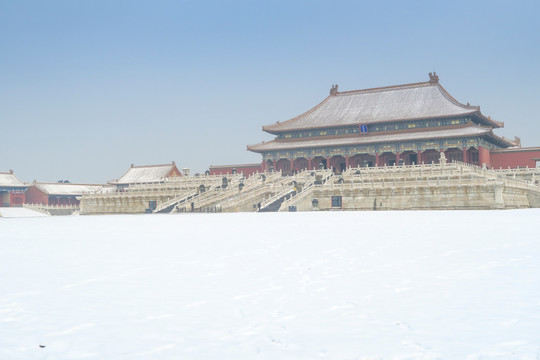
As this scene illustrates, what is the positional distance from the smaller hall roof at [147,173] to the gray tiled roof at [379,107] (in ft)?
72.5

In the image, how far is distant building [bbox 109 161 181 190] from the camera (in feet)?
284

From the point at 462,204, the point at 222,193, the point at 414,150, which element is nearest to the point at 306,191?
the point at 222,193

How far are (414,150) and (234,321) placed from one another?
185 feet

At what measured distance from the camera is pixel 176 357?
6121 mm

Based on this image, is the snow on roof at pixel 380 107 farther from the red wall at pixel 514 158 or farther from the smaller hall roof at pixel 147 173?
the smaller hall roof at pixel 147 173

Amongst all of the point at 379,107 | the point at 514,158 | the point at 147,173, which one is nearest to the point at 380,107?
the point at 379,107

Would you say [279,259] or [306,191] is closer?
[279,259]

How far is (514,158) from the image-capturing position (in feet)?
190

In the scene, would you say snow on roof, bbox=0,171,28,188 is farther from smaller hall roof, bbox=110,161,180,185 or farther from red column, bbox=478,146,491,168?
red column, bbox=478,146,491,168

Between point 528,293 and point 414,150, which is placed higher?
point 414,150

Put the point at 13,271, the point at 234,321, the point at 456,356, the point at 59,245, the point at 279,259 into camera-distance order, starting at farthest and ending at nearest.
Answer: the point at 59,245 → the point at 279,259 → the point at 13,271 → the point at 234,321 → the point at 456,356

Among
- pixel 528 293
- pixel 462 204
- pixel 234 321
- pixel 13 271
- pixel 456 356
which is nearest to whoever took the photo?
pixel 456 356

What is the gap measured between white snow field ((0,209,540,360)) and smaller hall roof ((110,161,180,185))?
234ft

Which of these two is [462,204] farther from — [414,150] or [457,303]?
[457,303]
